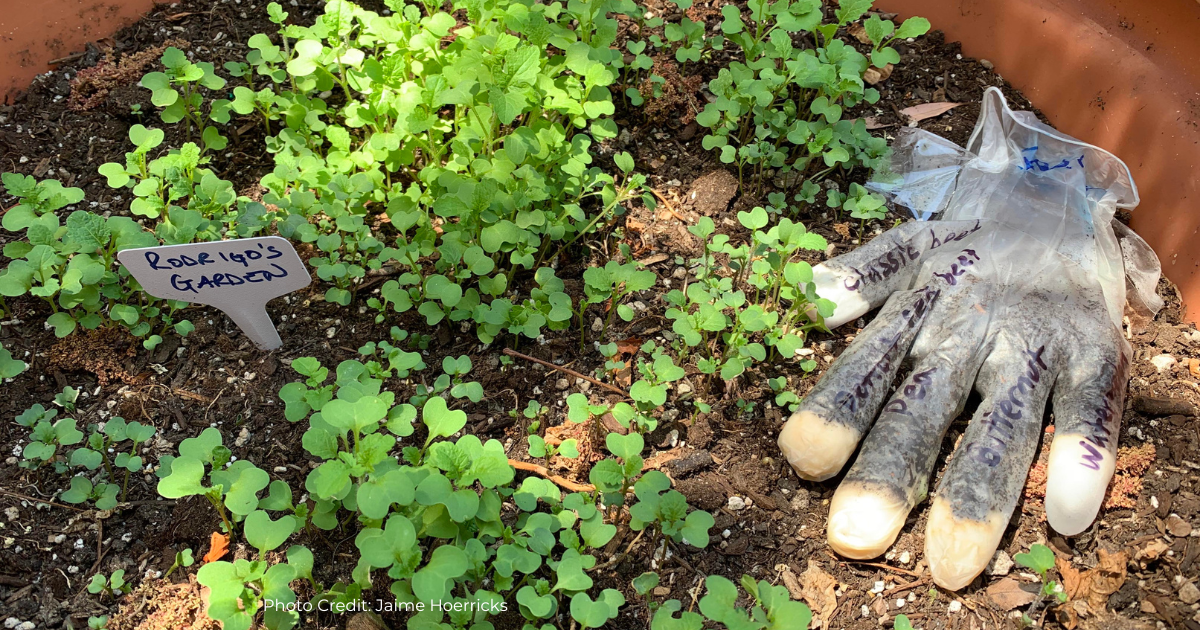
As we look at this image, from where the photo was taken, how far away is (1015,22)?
207 cm

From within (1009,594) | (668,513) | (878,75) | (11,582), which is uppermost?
(878,75)

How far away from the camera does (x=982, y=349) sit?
1590mm

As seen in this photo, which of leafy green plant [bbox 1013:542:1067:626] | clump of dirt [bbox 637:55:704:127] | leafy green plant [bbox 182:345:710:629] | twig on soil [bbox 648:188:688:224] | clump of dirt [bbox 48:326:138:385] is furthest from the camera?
clump of dirt [bbox 637:55:704:127]

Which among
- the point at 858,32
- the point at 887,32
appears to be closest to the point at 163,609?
the point at 887,32

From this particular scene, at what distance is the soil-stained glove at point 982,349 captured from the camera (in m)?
1.42

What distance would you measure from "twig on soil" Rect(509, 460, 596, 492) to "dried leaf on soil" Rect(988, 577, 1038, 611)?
71cm

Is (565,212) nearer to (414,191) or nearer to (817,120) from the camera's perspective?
(414,191)

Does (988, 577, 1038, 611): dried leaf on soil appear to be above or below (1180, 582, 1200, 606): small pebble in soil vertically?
below

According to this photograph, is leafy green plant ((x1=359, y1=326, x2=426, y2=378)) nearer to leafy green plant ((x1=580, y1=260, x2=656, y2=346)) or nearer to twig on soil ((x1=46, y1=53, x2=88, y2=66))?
leafy green plant ((x1=580, y1=260, x2=656, y2=346))

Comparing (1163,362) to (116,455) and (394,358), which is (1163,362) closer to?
(394,358)

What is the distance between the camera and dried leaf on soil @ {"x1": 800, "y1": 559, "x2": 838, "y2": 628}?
1.41m

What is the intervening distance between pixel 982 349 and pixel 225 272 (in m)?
1.44

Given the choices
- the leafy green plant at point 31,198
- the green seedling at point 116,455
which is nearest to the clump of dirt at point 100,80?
the leafy green plant at point 31,198

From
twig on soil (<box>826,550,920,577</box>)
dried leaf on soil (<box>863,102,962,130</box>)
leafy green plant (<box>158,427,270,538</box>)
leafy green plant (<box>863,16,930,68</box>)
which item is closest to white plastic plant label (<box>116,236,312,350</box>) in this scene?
leafy green plant (<box>158,427,270,538</box>)
